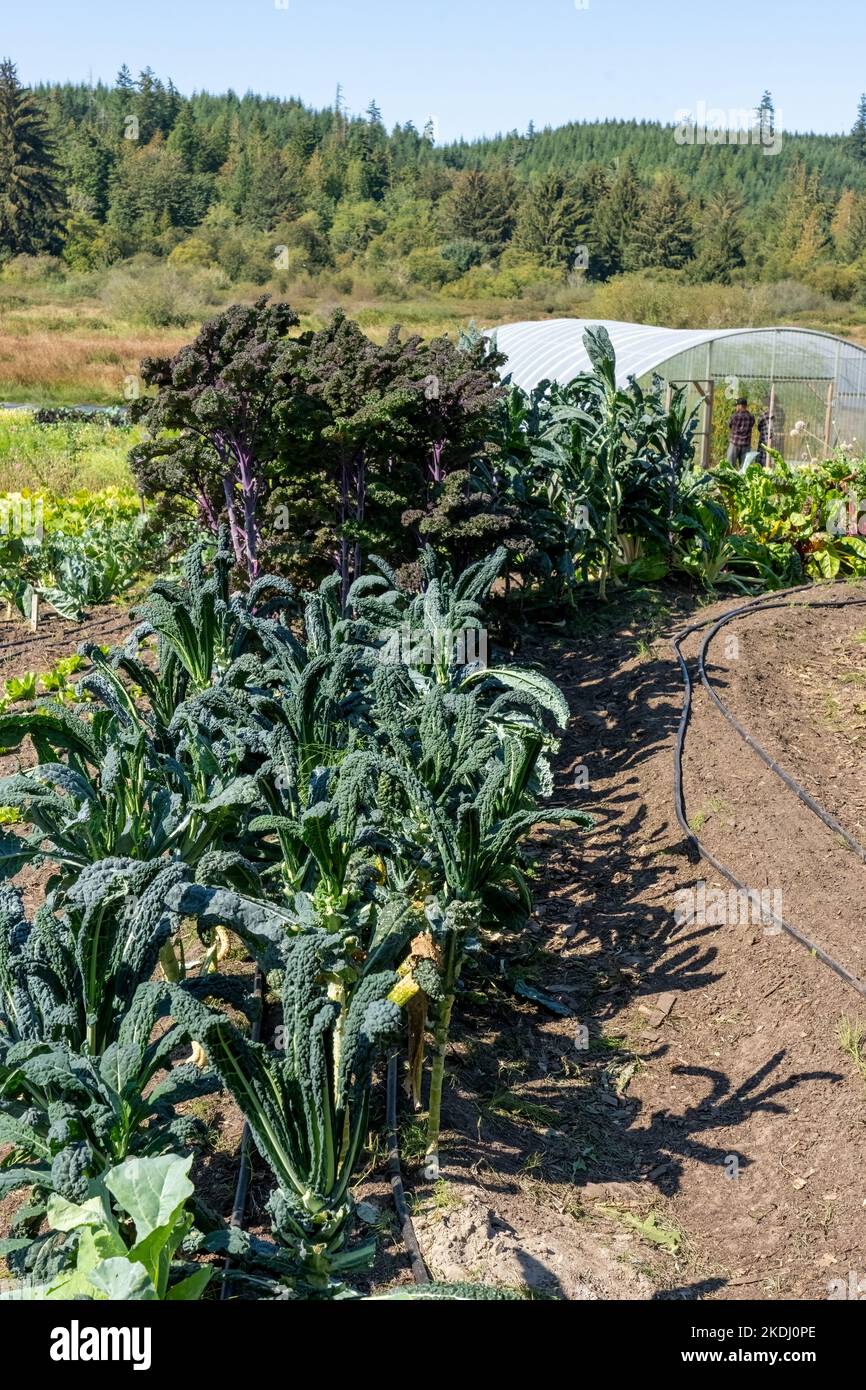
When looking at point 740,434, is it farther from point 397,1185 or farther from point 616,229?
point 616,229

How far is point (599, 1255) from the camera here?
2607 millimetres

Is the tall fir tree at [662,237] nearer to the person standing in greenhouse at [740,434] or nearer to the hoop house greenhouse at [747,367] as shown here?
the hoop house greenhouse at [747,367]

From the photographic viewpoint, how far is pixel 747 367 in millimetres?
15430

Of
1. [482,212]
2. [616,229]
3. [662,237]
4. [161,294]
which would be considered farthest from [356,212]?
[161,294]

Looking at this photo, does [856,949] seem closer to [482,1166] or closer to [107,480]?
[482,1166]

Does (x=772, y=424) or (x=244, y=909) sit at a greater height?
(x=772, y=424)

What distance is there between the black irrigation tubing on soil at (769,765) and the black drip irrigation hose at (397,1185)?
1.48 meters

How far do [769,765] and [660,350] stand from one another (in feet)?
34.5

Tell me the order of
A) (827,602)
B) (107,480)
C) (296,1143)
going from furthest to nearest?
(107,480) → (827,602) → (296,1143)

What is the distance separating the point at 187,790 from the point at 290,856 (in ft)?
1.49

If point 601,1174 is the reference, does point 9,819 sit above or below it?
above

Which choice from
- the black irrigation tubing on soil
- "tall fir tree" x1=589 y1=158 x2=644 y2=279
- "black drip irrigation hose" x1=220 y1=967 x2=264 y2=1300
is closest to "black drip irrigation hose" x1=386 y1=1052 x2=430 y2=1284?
"black drip irrigation hose" x1=220 y1=967 x2=264 y2=1300

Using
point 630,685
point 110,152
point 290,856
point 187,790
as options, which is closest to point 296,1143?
point 290,856

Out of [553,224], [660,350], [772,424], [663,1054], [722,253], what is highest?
[553,224]
